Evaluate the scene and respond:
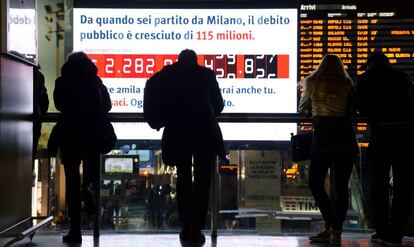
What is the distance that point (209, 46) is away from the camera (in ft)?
26.3

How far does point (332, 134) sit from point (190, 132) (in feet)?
4.03

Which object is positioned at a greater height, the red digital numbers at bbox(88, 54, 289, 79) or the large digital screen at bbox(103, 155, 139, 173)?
the red digital numbers at bbox(88, 54, 289, 79)

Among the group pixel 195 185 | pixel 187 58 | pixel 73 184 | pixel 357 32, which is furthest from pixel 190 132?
pixel 357 32

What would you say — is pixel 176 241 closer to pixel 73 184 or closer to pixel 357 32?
pixel 73 184

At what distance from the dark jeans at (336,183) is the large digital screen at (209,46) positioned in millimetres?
1602

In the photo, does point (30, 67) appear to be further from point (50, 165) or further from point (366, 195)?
point (366, 195)

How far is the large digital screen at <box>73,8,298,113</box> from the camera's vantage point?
789 centimetres

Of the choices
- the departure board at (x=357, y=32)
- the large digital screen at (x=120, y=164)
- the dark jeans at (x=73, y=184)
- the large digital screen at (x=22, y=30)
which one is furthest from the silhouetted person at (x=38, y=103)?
the departure board at (x=357, y=32)

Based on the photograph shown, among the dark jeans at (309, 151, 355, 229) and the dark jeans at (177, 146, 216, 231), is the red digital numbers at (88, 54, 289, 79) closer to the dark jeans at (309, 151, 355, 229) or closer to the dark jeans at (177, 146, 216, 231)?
the dark jeans at (309, 151, 355, 229)

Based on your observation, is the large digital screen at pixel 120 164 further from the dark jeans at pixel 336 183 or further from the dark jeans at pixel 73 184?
the dark jeans at pixel 336 183

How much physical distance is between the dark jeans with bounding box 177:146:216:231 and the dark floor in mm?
255

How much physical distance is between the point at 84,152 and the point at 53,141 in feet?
1.03

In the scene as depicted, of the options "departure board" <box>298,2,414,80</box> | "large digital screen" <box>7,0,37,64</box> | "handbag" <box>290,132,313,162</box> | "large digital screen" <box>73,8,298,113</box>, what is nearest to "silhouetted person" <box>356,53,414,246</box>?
"handbag" <box>290,132,313,162</box>

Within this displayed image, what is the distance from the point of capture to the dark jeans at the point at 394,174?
6344 millimetres
